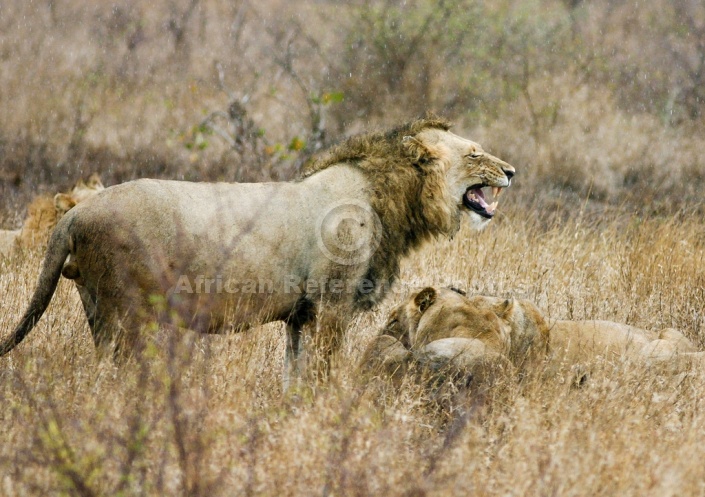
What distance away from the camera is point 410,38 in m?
16.6

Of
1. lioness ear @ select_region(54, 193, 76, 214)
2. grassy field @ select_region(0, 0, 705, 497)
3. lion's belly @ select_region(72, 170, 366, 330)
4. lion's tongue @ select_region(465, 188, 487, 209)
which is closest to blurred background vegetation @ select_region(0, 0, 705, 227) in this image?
grassy field @ select_region(0, 0, 705, 497)

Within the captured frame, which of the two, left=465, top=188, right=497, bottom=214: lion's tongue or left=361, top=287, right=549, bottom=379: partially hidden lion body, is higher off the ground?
left=465, top=188, right=497, bottom=214: lion's tongue

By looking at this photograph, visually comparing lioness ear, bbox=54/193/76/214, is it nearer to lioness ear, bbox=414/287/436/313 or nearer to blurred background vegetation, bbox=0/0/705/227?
blurred background vegetation, bbox=0/0/705/227

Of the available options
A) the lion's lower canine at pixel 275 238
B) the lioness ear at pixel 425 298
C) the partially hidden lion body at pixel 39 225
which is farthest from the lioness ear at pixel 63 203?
the lioness ear at pixel 425 298

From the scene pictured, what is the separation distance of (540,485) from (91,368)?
2.22 metres

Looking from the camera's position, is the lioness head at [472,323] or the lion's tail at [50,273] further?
the lioness head at [472,323]

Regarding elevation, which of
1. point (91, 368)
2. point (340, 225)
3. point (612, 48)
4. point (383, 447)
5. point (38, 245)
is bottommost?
point (38, 245)

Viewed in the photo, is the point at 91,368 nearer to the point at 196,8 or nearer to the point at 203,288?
the point at 203,288

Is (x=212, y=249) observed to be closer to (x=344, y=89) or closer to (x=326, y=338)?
(x=326, y=338)

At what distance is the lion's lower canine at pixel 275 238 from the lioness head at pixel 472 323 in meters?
0.25

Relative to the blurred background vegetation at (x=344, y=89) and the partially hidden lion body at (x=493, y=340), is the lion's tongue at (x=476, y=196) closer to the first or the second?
the partially hidden lion body at (x=493, y=340)

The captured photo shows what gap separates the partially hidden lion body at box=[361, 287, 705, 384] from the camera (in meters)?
5.18

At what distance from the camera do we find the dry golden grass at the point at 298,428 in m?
3.66

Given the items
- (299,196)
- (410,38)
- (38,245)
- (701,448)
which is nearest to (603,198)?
(410,38)
